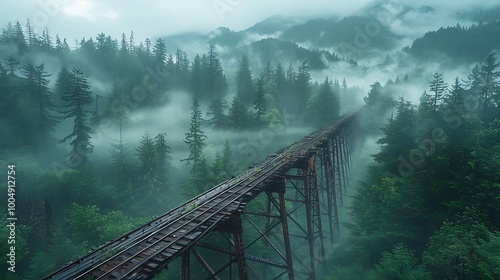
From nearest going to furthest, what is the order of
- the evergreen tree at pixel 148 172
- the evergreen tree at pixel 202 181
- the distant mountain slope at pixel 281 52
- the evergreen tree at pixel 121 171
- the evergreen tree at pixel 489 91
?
the evergreen tree at pixel 202 181 < the evergreen tree at pixel 489 91 < the evergreen tree at pixel 148 172 < the evergreen tree at pixel 121 171 < the distant mountain slope at pixel 281 52

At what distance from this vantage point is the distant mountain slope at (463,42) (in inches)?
6373

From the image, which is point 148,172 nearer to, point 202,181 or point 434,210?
point 202,181

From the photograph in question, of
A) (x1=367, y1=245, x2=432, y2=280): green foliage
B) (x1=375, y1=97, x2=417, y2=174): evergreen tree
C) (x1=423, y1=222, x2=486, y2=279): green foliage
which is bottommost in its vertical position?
(x1=367, y1=245, x2=432, y2=280): green foliage

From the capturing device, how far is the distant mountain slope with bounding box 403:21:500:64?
162 metres

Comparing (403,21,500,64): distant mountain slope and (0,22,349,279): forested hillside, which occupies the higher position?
(403,21,500,64): distant mountain slope

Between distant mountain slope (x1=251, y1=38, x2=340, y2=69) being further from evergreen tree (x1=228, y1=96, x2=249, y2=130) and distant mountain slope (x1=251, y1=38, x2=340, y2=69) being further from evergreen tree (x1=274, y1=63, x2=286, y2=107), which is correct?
evergreen tree (x1=228, y1=96, x2=249, y2=130)

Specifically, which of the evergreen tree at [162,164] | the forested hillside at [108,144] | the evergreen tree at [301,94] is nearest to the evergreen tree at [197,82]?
the forested hillside at [108,144]

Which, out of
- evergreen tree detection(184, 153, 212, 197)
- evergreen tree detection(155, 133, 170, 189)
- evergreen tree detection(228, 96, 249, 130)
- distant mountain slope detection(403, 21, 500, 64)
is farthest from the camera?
distant mountain slope detection(403, 21, 500, 64)

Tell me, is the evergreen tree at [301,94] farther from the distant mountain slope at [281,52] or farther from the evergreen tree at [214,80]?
the distant mountain slope at [281,52]

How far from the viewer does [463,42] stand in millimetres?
175250

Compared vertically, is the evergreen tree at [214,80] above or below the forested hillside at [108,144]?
above

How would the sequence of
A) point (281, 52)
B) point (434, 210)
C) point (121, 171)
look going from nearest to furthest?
point (434, 210), point (121, 171), point (281, 52)

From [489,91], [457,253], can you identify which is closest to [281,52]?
[489,91]

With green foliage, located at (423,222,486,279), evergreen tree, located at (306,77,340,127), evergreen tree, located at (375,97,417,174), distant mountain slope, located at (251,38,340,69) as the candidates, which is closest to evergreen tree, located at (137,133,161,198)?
evergreen tree, located at (375,97,417,174)
